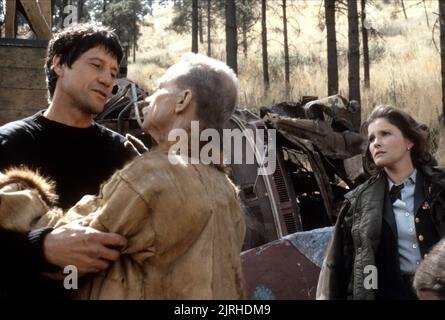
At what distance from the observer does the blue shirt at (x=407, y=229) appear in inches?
138

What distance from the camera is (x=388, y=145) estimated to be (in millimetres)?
3822

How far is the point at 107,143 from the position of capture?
3037mm

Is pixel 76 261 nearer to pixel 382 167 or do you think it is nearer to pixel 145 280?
pixel 145 280

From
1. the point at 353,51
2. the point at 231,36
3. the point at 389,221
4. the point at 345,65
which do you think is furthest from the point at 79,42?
the point at 345,65

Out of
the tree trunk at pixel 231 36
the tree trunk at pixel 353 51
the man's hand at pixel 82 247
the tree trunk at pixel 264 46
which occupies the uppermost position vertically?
the tree trunk at pixel 264 46

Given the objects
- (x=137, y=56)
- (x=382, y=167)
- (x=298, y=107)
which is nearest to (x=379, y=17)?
(x=137, y=56)

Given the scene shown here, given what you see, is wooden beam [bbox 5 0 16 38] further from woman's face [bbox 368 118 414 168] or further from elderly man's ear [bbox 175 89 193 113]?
elderly man's ear [bbox 175 89 193 113]

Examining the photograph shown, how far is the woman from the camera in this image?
3.47 metres

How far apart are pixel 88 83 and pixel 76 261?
48.3 inches

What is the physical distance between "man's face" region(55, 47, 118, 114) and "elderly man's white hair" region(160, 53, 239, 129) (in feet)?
2.48

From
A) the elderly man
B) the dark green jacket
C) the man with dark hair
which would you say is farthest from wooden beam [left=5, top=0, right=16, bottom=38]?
the elderly man

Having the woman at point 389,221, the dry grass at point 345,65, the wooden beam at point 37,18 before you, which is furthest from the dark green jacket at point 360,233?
the wooden beam at point 37,18

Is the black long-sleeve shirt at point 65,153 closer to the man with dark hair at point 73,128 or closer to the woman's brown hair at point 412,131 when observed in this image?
the man with dark hair at point 73,128

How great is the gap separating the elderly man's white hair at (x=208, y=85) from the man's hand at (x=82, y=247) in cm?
55
